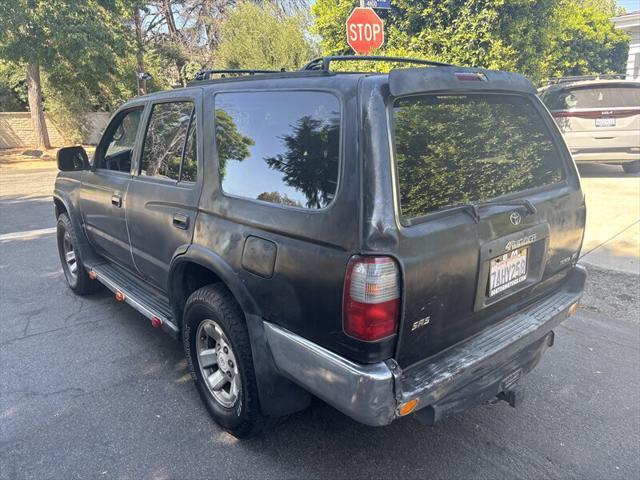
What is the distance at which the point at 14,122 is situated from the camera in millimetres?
21094

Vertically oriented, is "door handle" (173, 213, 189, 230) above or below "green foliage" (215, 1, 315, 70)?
below

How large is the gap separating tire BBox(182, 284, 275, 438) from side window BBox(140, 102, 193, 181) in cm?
89

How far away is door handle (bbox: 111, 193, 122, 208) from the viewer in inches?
148

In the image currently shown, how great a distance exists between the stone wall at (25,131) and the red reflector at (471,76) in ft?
66.3

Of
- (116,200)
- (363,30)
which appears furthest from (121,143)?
(363,30)

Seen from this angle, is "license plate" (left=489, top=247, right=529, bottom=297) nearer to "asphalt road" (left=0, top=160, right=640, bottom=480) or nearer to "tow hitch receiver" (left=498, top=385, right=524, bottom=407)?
"tow hitch receiver" (left=498, top=385, right=524, bottom=407)

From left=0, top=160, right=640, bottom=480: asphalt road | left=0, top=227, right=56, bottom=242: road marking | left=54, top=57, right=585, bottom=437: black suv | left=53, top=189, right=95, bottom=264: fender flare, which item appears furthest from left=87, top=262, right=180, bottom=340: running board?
left=0, top=227, right=56, bottom=242: road marking

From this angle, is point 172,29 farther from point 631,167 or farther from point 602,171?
point 631,167

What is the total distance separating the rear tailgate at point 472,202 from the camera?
211 centimetres

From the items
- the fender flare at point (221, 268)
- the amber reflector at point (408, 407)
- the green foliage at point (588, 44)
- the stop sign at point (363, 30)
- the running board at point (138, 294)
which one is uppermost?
the green foliage at point (588, 44)

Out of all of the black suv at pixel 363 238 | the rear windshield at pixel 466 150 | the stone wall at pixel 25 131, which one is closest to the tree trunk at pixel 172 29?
the stone wall at pixel 25 131

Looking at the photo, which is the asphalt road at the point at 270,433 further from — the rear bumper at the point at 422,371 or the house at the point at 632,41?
the house at the point at 632,41

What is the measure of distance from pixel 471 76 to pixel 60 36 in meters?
16.7

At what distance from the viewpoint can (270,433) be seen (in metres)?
2.87
